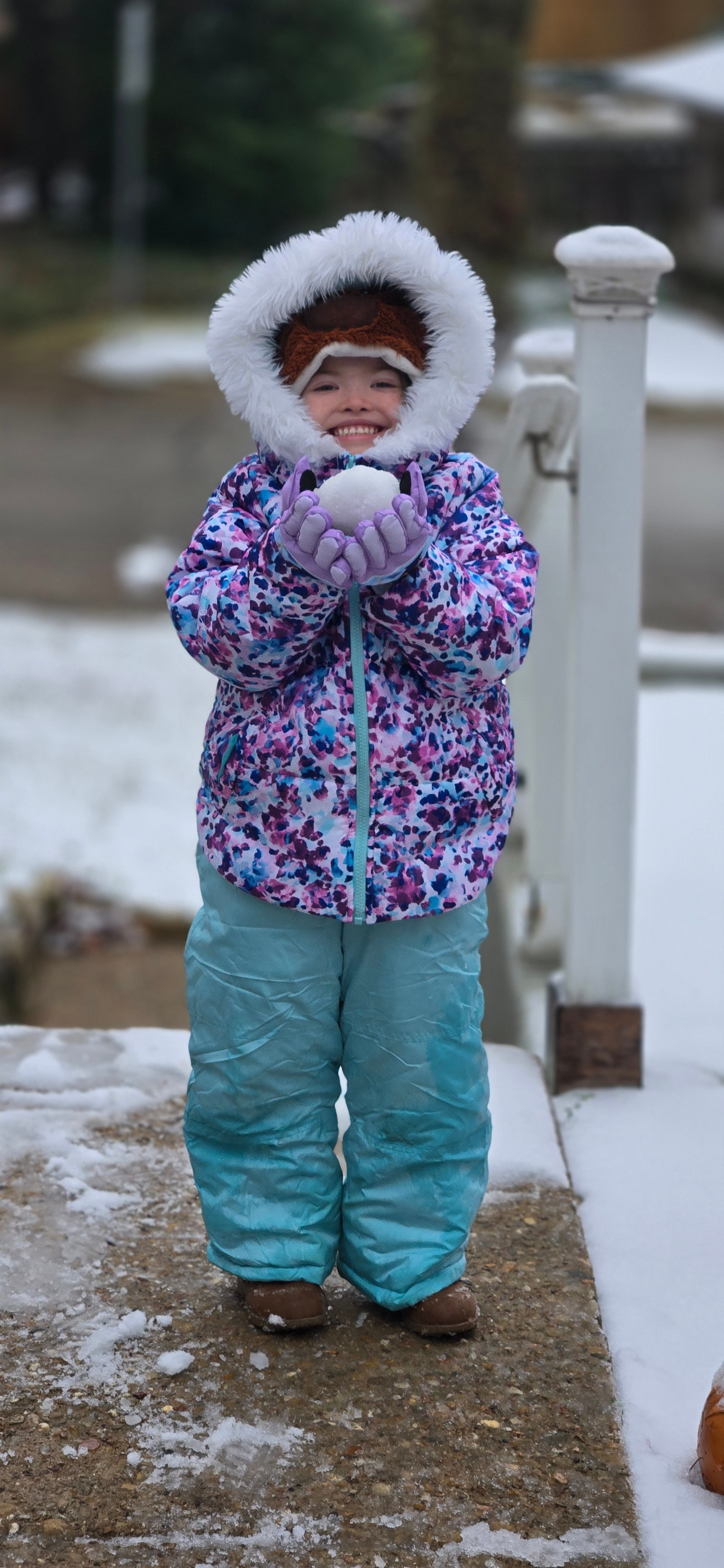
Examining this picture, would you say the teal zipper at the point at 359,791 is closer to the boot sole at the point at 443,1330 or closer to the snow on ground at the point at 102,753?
the boot sole at the point at 443,1330

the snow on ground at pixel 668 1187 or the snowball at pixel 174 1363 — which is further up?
the snow on ground at pixel 668 1187

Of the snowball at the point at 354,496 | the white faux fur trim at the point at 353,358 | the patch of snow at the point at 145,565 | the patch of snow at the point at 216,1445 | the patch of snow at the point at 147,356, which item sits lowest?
the patch of snow at the point at 216,1445

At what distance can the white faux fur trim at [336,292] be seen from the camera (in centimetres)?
196

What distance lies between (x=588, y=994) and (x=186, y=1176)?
2.38ft

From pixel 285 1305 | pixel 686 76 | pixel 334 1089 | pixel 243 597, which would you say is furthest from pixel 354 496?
pixel 686 76

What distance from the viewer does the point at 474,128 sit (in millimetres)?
13609

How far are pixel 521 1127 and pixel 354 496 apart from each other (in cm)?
122

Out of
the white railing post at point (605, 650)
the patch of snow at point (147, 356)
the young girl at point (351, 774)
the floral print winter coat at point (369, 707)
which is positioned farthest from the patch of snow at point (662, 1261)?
the patch of snow at point (147, 356)

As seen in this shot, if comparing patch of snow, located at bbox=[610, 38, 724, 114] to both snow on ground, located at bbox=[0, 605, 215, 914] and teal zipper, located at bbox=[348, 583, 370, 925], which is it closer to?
snow on ground, located at bbox=[0, 605, 215, 914]

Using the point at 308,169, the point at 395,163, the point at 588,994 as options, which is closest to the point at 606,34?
the point at 395,163

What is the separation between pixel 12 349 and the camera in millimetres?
14875

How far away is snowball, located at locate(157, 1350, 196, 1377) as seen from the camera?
2.09m

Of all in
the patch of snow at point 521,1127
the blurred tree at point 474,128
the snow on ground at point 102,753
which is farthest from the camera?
the blurred tree at point 474,128

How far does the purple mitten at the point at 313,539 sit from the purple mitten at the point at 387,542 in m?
0.01
